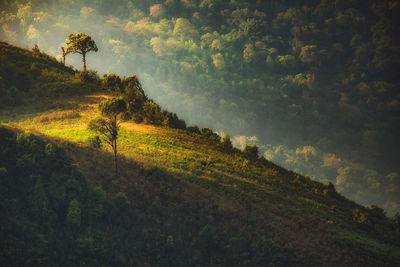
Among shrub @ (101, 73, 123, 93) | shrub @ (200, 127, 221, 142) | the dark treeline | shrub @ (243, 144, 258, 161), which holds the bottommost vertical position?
the dark treeline

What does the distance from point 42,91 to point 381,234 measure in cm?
6231

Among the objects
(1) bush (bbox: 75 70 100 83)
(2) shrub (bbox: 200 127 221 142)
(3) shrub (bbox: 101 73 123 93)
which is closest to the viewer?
(2) shrub (bbox: 200 127 221 142)

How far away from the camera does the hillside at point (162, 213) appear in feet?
95.6

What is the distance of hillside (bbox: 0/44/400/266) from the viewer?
29.1 metres

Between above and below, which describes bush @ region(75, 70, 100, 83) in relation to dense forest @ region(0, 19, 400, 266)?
above

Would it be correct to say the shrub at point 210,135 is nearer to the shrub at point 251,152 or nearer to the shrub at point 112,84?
the shrub at point 251,152

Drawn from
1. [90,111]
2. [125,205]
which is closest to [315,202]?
[125,205]

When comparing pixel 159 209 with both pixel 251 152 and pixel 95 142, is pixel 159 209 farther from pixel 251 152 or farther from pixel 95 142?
pixel 251 152

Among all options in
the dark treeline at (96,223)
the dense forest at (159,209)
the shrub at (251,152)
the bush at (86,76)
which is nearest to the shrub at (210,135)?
the shrub at (251,152)

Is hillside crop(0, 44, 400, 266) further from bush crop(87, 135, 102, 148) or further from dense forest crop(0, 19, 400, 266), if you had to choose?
bush crop(87, 135, 102, 148)

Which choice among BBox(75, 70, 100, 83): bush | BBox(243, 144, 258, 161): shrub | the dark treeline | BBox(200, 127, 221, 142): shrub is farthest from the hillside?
BBox(75, 70, 100, 83): bush

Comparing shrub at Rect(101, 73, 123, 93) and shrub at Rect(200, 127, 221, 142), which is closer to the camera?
shrub at Rect(200, 127, 221, 142)

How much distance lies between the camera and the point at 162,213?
35438 millimetres

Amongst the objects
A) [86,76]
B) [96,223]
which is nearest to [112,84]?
[86,76]
